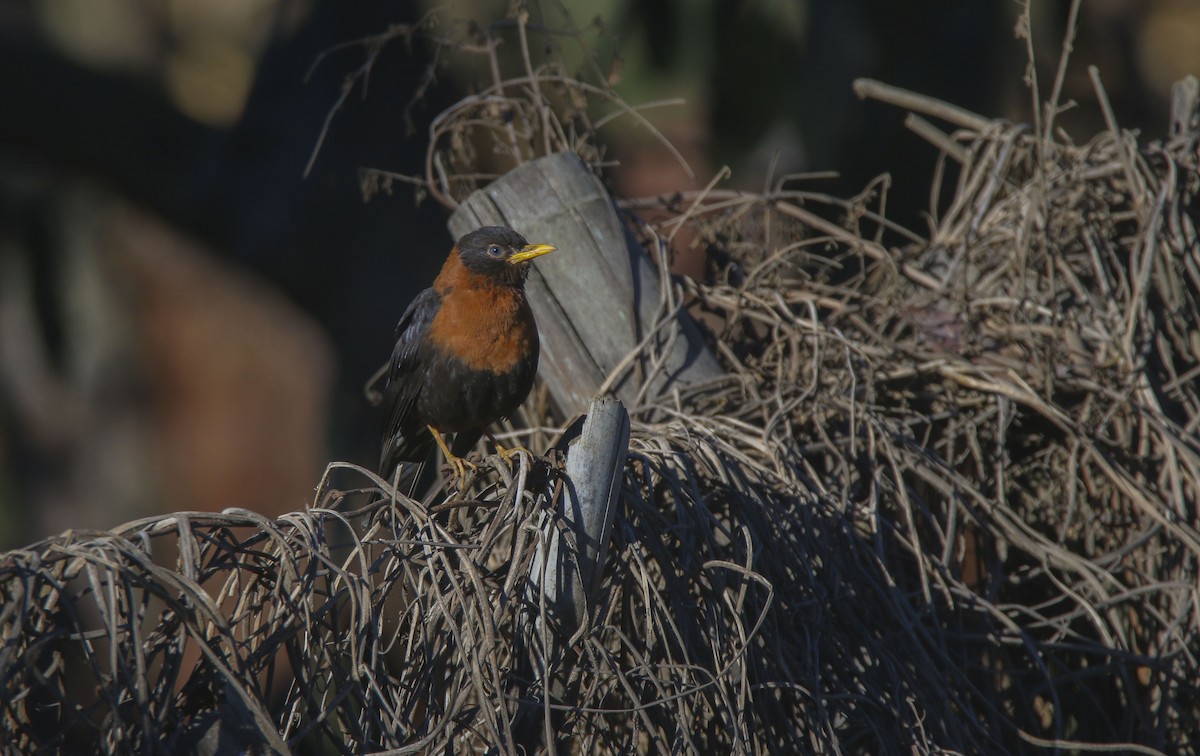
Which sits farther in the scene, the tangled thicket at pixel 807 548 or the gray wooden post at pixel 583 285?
the gray wooden post at pixel 583 285

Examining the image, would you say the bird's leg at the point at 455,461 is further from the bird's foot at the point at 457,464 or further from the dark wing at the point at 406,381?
the dark wing at the point at 406,381

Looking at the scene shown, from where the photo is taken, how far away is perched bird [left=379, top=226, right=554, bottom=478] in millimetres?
3648

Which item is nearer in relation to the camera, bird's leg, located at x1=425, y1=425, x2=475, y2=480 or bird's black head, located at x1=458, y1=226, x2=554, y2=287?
bird's leg, located at x1=425, y1=425, x2=475, y2=480

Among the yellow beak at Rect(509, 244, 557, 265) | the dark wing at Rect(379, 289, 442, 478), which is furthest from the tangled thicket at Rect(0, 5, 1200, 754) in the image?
the yellow beak at Rect(509, 244, 557, 265)

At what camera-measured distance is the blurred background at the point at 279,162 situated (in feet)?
25.1

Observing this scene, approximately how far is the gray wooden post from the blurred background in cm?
223

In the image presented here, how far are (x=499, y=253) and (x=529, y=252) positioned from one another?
0.12 metres

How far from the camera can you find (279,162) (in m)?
7.68

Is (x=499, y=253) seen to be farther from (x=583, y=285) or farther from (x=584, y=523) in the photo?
(x=584, y=523)

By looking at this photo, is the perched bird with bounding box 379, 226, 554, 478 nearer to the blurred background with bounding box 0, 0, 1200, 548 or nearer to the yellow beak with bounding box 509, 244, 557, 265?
the yellow beak with bounding box 509, 244, 557, 265

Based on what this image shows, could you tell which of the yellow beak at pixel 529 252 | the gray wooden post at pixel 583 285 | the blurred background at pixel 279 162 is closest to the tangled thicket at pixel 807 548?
the gray wooden post at pixel 583 285

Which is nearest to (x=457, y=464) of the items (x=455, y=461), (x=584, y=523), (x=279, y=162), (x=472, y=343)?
(x=455, y=461)

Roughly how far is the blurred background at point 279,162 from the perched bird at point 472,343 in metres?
2.51

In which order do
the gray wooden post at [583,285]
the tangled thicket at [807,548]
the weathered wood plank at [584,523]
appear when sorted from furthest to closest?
the gray wooden post at [583,285] < the weathered wood plank at [584,523] < the tangled thicket at [807,548]
